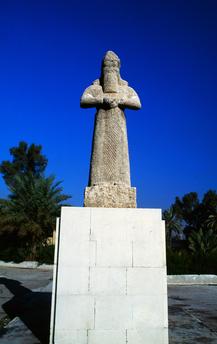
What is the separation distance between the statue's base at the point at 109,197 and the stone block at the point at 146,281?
92cm

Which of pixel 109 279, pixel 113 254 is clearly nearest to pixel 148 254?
pixel 113 254

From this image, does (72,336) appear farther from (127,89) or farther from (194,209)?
(194,209)

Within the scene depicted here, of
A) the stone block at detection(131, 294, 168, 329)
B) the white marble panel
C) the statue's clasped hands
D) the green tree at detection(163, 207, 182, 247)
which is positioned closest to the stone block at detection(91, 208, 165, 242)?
the stone block at detection(131, 294, 168, 329)

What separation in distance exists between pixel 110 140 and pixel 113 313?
7.95 feet

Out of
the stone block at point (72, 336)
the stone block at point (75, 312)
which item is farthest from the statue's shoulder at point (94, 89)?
the stone block at point (72, 336)

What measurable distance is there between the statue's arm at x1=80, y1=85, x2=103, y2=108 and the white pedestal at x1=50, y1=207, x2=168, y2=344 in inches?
71.3

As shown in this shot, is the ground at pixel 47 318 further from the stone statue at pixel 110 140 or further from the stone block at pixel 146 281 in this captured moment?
the stone statue at pixel 110 140

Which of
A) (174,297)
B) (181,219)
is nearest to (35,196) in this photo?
(174,297)

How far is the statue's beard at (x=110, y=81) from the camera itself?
499 cm

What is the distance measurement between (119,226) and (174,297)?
18.8 feet

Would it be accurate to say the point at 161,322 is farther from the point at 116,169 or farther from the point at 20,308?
Answer: the point at 20,308

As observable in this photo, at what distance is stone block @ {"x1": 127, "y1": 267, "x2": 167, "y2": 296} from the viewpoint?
3988 millimetres

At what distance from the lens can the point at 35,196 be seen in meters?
20.8

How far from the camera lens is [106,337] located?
3.85 metres
